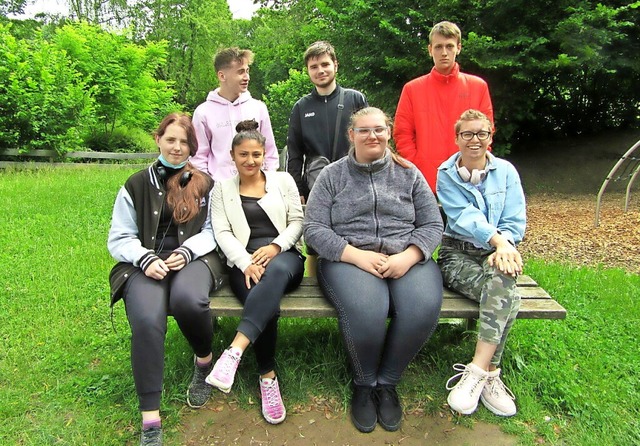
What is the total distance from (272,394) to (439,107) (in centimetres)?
239

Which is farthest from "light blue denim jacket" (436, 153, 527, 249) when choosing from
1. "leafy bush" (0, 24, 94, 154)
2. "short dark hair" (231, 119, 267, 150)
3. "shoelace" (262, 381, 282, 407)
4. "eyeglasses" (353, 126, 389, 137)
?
"leafy bush" (0, 24, 94, 154)

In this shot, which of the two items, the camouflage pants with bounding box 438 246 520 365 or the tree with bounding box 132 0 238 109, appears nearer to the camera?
the camouflage pants with bounding box 438 246 520 365

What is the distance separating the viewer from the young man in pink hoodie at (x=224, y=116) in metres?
3.71

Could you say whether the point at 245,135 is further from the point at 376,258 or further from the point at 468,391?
the point at 468,391

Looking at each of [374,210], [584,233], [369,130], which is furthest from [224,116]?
[584,233]

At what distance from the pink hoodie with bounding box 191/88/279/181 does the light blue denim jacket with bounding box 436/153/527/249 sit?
1.38 meters

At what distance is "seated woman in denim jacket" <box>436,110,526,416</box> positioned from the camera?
2779 millimetres

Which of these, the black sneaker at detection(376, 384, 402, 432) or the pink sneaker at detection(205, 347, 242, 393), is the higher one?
the pink sneaker at detection(205, 347, 242, 393)

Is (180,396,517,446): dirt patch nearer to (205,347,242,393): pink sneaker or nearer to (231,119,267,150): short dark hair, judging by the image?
(205,347,242,393): pink sneaker

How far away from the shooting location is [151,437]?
2.55m

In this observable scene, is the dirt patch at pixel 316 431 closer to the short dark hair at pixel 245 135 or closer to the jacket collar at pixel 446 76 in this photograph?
the short dark hair at pixel 245 135

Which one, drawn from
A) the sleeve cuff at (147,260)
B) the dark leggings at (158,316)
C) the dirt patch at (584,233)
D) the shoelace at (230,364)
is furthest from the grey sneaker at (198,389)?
the dirt patch at (584,233)

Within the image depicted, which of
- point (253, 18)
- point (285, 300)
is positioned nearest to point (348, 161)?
point (285, 300)

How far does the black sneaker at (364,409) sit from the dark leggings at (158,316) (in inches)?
A: 36.4
